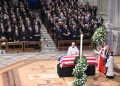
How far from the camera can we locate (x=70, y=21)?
17.1 m

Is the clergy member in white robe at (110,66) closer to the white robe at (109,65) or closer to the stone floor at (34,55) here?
the white robe at (109,65)

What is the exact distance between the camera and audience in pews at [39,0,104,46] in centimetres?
1602

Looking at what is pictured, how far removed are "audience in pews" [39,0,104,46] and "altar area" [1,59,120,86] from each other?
4369mm

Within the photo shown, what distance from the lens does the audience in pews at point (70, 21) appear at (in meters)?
16.0

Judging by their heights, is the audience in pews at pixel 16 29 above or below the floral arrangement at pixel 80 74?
above

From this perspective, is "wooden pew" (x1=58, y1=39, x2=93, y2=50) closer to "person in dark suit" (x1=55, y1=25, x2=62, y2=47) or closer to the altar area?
"person in dark suit" (x1=55, y1=25, x2=62, y2=47)

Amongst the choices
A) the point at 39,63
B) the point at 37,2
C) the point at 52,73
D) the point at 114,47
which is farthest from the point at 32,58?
the point at 37,2

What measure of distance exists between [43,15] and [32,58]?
289 inches

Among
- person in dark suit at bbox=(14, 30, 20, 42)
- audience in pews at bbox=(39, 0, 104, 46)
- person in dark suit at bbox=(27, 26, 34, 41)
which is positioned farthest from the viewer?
audience in pews at bbox=(39, 0, 104, 46)

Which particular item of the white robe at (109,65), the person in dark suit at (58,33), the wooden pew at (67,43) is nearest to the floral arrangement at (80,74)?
the white robe at (109,65)

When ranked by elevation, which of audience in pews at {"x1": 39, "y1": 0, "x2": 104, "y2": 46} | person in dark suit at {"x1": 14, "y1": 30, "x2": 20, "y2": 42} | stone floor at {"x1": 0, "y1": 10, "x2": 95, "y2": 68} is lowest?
stone floor at {"x1": 0, "y1": 10, "x2": 95, "y2": 68}

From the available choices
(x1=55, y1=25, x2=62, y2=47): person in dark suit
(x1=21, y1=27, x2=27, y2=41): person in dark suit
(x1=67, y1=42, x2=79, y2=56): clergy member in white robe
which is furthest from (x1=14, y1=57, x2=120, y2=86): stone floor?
(x1=55, y1=25, x2=62, y2=47): person in dark suit

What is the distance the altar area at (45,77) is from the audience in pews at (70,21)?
4.37 meters

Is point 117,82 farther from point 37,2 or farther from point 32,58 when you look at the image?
point 37,2
